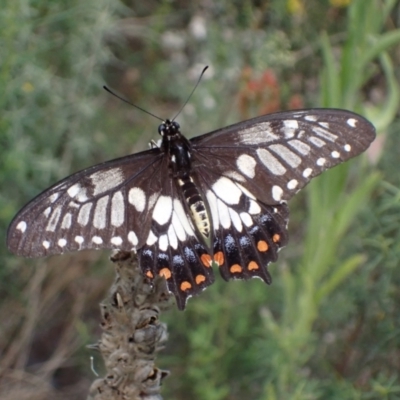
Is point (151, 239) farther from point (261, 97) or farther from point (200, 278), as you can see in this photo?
point (261, 97)

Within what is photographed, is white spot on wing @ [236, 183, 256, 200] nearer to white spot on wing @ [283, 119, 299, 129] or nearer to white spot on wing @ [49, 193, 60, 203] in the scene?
white spot on wing @ [283, 119, 299, 129]

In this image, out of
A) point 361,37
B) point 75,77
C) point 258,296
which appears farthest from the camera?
point 75,77

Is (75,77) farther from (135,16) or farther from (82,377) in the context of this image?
(82,377)

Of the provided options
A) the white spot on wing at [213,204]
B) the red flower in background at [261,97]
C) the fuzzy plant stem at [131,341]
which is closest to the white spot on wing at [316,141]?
the white spot on wing at [213,204]

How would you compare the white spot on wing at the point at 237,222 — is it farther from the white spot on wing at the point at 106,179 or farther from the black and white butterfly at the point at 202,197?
the white spot on wing at the point at 106,179

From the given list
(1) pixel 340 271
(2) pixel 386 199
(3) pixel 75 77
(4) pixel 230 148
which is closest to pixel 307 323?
(1) pixel 340 271

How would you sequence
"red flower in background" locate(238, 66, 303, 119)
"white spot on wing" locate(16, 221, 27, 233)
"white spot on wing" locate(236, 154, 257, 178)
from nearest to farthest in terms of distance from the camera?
"white spot on wing" locate(16, 221, 27, 233)
"white spot on wing" locate(236, 154, 257, 178)
"red flower in background" locate(238, 66, 303, 119)

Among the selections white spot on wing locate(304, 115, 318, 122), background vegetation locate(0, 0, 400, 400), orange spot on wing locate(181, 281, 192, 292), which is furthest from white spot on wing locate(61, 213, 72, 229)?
background vegetation locate(0, 0, 400, 400)

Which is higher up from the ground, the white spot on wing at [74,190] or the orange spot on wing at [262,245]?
the white spot on wing at [74,190]
